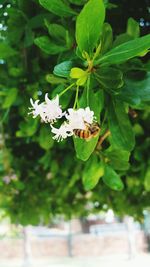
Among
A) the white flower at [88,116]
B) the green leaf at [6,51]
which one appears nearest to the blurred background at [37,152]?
the green leaf at [6,51]

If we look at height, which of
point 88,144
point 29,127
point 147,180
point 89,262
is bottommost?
point 88,144

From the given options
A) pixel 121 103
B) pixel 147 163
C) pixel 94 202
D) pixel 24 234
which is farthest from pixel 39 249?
pixel 121 103

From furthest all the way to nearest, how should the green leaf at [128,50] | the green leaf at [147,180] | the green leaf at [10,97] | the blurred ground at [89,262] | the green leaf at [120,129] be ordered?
the blurred ground at [89,262], the green leaf at [147,180], the green leaf at [10,97], the green leaf at [120,129], the green leaf at [128,50]

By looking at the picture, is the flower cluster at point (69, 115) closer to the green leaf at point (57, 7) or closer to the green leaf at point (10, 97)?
the green leaf at point (57, 7)

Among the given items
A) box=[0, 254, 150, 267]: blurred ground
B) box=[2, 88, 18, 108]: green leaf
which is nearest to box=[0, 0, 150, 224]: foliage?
box=[2, 88, 18, 108]: green leaf

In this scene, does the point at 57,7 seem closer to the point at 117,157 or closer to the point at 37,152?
the point at 117,157

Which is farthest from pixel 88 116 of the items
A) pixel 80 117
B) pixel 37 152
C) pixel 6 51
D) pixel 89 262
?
pixel 89 262
